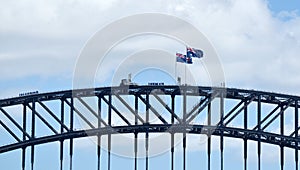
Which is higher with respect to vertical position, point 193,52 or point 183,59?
point 193,52

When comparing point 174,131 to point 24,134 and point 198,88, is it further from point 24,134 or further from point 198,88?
A: point 24,134

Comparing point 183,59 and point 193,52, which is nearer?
point 183,59

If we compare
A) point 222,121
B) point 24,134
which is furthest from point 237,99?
point 24,134

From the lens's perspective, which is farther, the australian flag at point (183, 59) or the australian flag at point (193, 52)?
the australian flag at point (193, 52)

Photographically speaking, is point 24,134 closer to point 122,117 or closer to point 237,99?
point 122,117

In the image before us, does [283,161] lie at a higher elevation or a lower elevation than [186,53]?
lower

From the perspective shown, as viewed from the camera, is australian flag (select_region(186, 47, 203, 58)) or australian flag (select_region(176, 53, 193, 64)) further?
australian flag (select_region(186, 47, 203, 58))

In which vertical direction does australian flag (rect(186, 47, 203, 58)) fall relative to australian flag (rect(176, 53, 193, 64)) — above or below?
above

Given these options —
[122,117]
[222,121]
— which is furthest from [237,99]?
[122,117]

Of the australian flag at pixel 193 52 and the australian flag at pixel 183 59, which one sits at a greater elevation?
the australian flag at pixel 193 52
